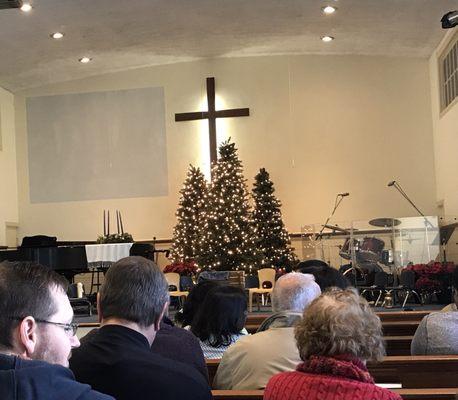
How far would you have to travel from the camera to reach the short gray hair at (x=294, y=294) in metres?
2.88

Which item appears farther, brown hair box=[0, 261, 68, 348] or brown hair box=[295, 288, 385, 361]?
brown hair box=[295, 288, 385, 361]

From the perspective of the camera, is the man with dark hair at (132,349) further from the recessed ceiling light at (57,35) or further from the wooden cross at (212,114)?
the wooden cross at (212,114)

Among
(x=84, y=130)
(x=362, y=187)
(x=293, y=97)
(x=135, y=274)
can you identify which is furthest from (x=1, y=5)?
(x=135, y=274)

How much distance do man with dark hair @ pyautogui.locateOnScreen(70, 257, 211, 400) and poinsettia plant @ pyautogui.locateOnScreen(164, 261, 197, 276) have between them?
379 inches

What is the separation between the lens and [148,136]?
46.8ft

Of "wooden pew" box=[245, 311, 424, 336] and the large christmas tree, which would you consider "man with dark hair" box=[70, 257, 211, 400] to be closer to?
"wooden pew" box=[245, 311, 424, 336]

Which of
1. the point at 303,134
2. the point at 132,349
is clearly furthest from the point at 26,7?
the point at 132,349

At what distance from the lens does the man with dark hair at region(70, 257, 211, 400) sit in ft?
6.01

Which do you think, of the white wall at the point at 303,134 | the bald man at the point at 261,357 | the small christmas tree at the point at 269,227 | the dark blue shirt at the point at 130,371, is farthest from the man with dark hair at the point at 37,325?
the white wall at the point at 303,134

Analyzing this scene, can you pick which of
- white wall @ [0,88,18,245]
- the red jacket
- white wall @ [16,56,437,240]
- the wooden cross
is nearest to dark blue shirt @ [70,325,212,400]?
the red jacket

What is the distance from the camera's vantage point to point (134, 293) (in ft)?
6.52

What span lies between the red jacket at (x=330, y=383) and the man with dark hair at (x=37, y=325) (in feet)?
2.09

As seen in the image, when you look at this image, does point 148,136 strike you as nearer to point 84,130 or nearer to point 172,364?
point 84,130

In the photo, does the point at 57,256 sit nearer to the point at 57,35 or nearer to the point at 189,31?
the point at 57,35
